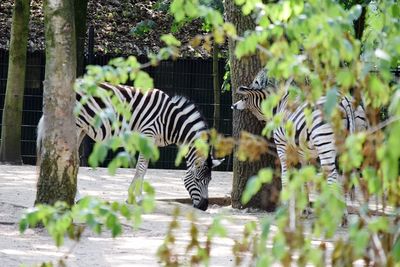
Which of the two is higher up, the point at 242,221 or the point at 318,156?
the point at 318,156

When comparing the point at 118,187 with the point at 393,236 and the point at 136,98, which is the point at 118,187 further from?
the point at 393,236

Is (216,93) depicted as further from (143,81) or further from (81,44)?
(143,81)

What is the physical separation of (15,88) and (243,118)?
684 centimetres

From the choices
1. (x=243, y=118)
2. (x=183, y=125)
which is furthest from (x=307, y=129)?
(x=183, y=125)

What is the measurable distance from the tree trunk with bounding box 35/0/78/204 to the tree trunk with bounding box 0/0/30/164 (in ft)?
28.5

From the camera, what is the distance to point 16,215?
11484 mm

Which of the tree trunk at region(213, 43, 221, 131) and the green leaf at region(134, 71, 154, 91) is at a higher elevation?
the tree trunk at region(213, 43, 221, 131)

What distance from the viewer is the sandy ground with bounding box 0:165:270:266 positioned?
8875mm

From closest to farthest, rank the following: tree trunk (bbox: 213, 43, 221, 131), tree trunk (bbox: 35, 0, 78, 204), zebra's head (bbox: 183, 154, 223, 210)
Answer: tree trunk (bbox: 35, 0, 78, 204) → zebra's head (bbox: 183, 154, 223, 210) → tree trunk (bbox: 213, 43, 221, 131)

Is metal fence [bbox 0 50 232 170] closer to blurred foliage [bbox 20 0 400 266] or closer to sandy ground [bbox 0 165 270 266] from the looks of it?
sandy ground [bbox 0 165 270 266]

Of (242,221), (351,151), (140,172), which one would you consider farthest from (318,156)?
(351,151)

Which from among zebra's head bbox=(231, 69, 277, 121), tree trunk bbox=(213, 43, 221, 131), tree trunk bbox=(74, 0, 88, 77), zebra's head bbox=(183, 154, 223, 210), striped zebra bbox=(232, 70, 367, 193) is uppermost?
tree trunk bbox=(74, 0, 88, 77)

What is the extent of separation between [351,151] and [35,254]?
5798mm

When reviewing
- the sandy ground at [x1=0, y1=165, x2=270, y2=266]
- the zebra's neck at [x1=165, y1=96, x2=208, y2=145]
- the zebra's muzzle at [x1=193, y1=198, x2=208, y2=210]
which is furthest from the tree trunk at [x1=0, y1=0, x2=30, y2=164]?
the zebra's muzzle at [x1=193, y1=198, x2=208, y2=210]
